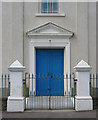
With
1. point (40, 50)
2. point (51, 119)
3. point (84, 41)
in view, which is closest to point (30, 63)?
point (40, 50)

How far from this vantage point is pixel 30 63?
1127 cm

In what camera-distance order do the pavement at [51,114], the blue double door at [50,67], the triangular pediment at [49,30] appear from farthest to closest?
the blue double door at [50,67]
the triangular pediment at [49,30]
the pavement at [51,114]

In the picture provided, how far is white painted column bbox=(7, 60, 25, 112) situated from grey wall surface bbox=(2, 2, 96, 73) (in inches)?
97.3

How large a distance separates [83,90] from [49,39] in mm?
3786

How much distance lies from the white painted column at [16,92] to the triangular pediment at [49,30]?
2.99 m

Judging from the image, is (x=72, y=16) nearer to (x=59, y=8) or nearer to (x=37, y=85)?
(x=59, y=8)

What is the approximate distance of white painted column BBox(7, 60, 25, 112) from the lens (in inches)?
338

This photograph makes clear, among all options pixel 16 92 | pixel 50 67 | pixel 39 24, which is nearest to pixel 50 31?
pixel 39 24

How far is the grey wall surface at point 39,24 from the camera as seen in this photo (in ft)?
37.0

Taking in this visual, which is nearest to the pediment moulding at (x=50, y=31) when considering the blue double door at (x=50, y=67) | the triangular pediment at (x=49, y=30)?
the triangular pediment at (x=49, y=30)

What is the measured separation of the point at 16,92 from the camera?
28.5 ft

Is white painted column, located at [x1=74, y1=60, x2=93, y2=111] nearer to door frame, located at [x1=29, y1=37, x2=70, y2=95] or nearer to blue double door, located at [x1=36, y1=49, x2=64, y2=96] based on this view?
door frame, located at [x1=29, y1=37, x2=70, y2=95]

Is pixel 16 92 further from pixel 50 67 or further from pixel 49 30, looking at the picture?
pixel 49 30

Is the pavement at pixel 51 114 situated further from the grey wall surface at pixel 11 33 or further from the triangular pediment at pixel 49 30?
the triangular pediment at pixel 49 30
